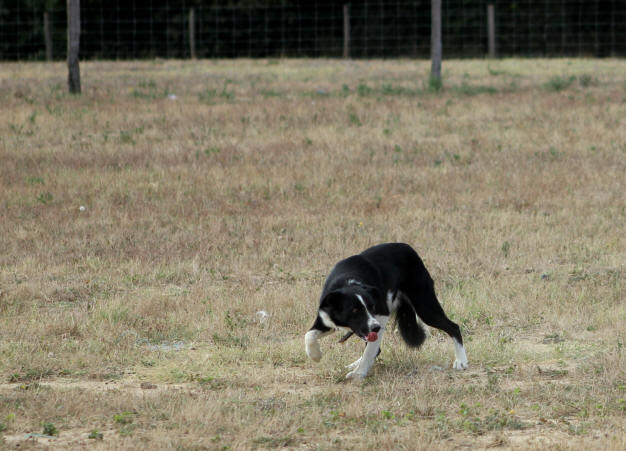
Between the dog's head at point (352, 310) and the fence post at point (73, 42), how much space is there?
1516 centimetres

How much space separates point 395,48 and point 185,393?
118ft

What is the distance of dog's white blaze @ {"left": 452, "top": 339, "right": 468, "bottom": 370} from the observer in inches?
254

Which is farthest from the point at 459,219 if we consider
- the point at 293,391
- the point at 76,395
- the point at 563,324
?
the point at 76,395

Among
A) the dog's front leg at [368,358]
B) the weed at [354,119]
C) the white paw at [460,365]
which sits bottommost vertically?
the white paw at [460,365]

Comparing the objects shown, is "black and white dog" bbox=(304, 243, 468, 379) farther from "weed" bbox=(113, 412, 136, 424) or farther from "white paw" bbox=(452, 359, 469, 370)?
"weed" bbox=(113, 412, 136, 424)

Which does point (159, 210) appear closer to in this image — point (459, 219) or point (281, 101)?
point (459, 219)

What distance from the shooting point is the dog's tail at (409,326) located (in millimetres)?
6582

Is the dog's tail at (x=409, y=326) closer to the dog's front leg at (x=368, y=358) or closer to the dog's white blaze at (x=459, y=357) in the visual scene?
the dog's white blaze at (x=459, y=357)

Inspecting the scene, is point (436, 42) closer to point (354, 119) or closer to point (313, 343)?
point (354, 119)

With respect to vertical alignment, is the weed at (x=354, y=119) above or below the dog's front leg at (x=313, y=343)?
above

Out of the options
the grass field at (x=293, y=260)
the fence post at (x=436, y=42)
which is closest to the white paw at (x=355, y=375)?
the grass field at (x=293, y=260)

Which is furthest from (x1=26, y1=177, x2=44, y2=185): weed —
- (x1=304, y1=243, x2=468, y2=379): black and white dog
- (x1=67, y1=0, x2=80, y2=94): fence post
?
(x1=304, y1=243, x2=468, y2=379): black and white dog

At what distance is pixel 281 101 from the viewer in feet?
63.2

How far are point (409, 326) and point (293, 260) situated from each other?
117 inches
